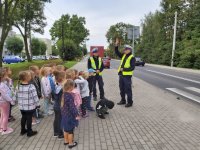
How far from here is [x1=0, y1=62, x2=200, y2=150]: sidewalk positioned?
16.5 feet

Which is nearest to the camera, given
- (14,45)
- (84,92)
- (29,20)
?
(84,92)

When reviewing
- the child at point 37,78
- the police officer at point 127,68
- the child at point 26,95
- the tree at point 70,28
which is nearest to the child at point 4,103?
the child at point 26,95

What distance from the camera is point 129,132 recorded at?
230 inches

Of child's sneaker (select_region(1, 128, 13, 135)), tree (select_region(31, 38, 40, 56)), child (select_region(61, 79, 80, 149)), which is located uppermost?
tree (select_region(31, 38, 40, 56))

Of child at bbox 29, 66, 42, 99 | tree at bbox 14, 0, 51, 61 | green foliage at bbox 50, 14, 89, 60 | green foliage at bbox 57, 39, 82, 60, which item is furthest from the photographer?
green foliage at bbox 50, 14, 89, 60

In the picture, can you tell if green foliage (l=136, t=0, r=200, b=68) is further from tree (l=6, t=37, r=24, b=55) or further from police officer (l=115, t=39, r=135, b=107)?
tree (l=6, t=37, r=24, b=55)

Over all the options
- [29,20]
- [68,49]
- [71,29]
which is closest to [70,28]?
[71,29]

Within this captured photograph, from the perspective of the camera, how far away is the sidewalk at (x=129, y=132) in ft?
16.5

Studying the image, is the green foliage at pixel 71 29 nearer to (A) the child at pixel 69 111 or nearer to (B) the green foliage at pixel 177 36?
(B) the green foliage at pixel 177 36

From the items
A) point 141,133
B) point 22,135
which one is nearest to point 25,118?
point 22,135

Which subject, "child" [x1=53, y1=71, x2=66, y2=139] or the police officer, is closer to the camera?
"child" [x1=53, y1=71, x2=66, y2=139]

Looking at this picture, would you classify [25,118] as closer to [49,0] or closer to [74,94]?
[74,94]

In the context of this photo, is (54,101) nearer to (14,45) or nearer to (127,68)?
(127,68)

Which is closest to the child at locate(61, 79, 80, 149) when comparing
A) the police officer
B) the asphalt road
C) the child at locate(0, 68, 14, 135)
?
the child at locate(0, 68, 14, 135)
